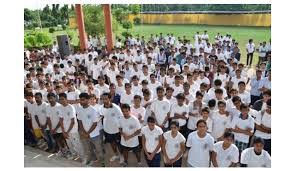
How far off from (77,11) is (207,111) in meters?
11.4

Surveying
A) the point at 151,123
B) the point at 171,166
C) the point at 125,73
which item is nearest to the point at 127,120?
the point at 151,123

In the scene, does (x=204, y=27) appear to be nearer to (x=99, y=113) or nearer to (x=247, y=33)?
(x=247, y=33)

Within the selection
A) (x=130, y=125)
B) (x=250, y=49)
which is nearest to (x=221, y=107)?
(x=130, y=125)

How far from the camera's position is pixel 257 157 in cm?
459

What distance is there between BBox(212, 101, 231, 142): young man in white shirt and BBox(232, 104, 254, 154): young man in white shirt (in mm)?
140

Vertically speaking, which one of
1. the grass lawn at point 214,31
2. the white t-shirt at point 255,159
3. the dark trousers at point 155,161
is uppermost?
the grass lawn at point 214,31

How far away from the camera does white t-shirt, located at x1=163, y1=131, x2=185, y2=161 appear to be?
511 centimetres

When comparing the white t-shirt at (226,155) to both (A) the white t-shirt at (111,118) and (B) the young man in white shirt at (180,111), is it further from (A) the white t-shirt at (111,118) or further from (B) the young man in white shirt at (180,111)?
(A) the white t-shirt at (111,118)

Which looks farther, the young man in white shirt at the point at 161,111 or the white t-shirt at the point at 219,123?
the young man in white shirt at the point at 161,111

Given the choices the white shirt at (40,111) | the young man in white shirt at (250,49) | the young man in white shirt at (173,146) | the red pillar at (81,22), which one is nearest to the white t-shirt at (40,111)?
the white shirt at (40,111)

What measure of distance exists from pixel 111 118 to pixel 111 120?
44mm

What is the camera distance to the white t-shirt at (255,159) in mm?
4527

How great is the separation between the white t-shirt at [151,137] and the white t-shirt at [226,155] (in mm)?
930

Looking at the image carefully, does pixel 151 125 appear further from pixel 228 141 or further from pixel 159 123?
pixel 228 141
